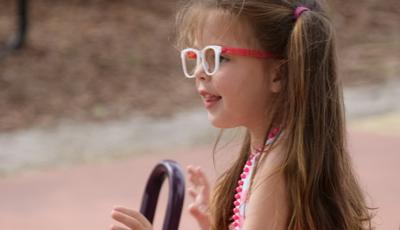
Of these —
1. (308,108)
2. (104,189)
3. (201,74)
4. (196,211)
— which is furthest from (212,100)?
(104,189)

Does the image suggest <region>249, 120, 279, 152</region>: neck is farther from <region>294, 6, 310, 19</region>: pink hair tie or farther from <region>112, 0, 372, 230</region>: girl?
<region>294, 6, 310, 19</region>: pink hair tie

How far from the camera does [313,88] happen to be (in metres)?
1.78

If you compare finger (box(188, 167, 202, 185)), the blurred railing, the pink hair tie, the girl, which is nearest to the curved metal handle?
finger (box(188, 167, 202, 185))

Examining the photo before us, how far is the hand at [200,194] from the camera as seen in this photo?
6.82 ft

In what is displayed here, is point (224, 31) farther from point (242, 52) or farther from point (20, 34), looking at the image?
point (20, 34)

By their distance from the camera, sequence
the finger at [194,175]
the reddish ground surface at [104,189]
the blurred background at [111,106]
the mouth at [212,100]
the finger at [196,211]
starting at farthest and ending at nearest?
1. the blurred background at [111,106]
2. the reddish ground surface at [104,189]
3. the finger at [194,175]
4. the finger at [196,211]
5. the mouth at [212,100]

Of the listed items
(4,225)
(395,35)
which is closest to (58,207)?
(4,225)

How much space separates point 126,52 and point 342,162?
9287 millimetres

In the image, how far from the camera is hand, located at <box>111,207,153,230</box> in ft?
5.74

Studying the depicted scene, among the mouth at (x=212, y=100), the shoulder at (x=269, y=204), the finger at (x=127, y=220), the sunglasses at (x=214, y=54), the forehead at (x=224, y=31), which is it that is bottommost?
the finger at (x=127, y=220)

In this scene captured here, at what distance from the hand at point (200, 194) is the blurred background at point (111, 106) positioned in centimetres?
383

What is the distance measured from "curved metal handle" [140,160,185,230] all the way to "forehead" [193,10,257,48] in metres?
0.44

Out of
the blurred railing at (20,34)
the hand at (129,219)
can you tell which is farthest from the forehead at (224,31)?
the blurred railing at (20,34)

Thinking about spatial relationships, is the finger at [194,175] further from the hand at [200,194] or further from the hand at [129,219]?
the hand at [129,219]
